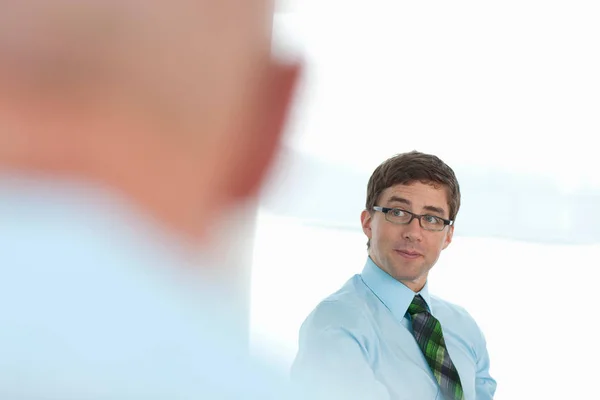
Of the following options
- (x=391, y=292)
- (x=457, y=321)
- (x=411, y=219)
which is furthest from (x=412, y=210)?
(x=457, y=321)

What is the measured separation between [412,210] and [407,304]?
158mm

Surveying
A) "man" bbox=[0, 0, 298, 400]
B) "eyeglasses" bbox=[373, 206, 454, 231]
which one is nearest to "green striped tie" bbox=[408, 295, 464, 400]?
"eyeglasses" bbox=[373, 206, 454, 231]

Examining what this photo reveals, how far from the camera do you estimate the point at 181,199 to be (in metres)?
0.19

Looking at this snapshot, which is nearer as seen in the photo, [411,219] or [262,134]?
[262,134]

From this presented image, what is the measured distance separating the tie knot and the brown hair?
0.15 metres

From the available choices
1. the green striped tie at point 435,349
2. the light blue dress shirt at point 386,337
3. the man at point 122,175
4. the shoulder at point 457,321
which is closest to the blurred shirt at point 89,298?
the man at point 122,175

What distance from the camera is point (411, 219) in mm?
1107

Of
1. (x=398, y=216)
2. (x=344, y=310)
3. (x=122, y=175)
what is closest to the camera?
(x=122, y=175)

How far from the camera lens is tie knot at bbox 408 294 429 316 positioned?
109 centimetres

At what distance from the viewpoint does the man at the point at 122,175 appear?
0.16 metres

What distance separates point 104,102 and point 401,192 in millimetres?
963

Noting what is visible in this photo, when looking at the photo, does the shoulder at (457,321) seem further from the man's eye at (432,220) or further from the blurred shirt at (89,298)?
the blurred shirt at (89,298)

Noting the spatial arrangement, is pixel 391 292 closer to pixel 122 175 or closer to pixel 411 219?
pixel 411 219

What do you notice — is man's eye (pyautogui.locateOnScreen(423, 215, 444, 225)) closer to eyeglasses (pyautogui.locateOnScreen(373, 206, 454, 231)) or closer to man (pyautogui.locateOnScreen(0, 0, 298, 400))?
eyeglasses (pyautogui.locateOnScreen(373, 206, 454, 231))
